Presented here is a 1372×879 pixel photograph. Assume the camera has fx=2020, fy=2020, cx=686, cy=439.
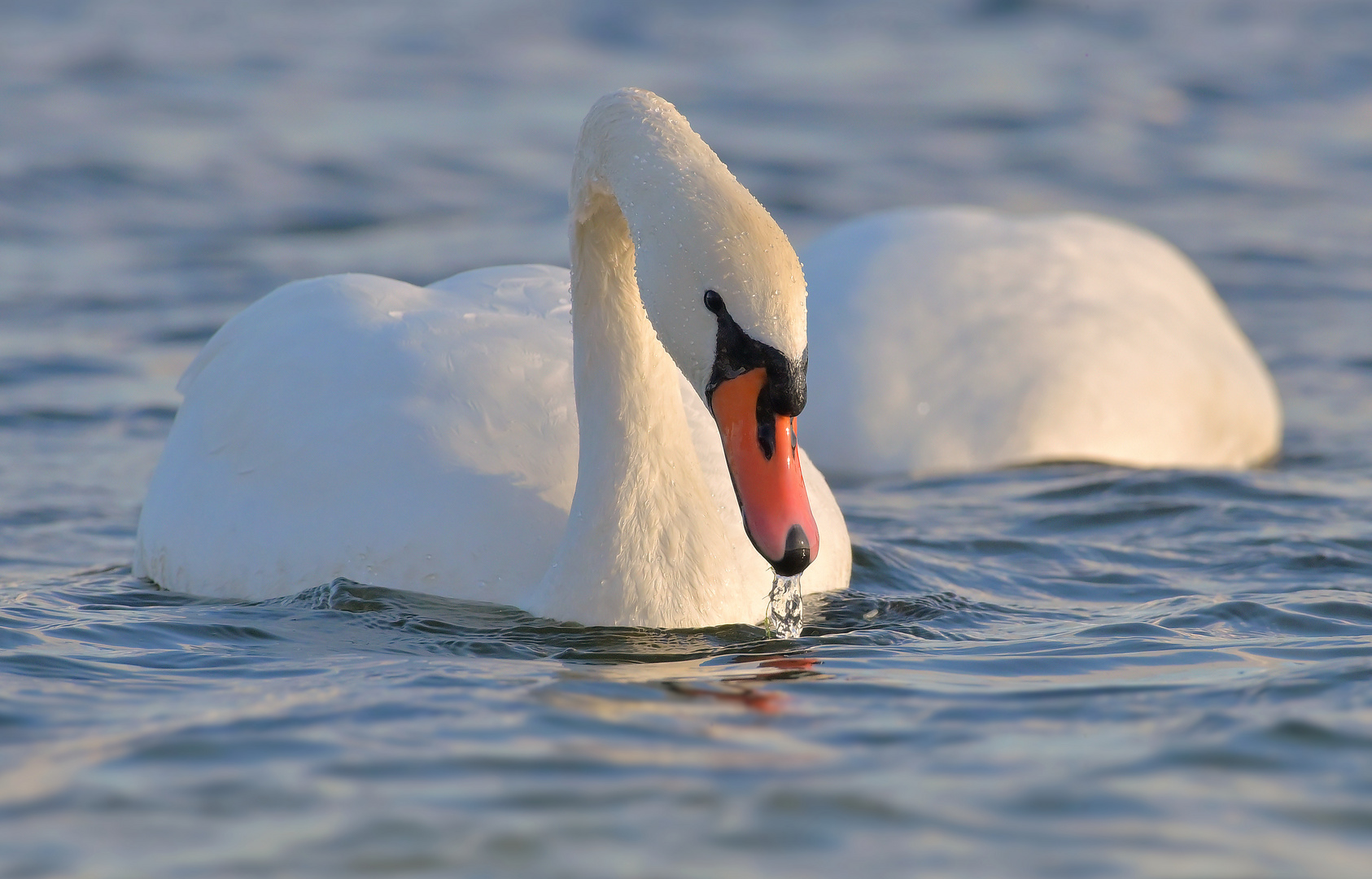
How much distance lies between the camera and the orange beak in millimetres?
5332

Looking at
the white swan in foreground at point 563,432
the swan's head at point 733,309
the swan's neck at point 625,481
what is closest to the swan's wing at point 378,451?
the white swan in foreground at point 563,432

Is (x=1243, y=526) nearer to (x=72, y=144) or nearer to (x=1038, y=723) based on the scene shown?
(x=1038, y=723)

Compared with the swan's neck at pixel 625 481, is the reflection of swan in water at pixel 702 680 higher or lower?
lower

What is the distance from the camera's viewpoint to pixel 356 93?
16516 millimetres

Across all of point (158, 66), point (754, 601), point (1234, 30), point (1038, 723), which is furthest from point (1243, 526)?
point (1234, 30)

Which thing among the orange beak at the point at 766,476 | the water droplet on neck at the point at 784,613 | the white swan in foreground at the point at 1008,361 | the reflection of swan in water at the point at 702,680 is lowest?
the reflection of swan in water at the point at 702,680

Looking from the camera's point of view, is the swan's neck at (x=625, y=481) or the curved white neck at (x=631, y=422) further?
the swan's neck at (x=625, y=481)

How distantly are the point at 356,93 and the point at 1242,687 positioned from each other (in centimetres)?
1245

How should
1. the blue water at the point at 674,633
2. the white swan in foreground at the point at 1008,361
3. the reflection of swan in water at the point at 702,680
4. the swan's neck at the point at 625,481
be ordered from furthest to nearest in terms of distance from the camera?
the white swan in foreground at the point at 1008,361
the swan's neck at the point at 625,481
the reflection of swan in water at the point at 702,680
the blue water at the point at 674,633

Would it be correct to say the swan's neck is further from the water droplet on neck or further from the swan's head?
the swan's head

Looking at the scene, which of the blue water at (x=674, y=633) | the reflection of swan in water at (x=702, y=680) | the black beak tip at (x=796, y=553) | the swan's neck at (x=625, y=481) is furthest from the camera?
the swan's neck at (x=625, y=481)

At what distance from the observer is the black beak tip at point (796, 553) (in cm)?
532

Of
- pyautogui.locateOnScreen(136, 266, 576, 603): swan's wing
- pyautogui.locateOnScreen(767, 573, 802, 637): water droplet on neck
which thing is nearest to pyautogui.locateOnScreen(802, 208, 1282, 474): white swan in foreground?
pyautogui.locateOnScreen(136, 266, 576, 603): swan's wing

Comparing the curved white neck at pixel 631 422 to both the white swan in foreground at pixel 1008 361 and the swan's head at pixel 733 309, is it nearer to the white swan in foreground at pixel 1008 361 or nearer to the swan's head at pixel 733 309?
the swan's head at pixel 733 309
